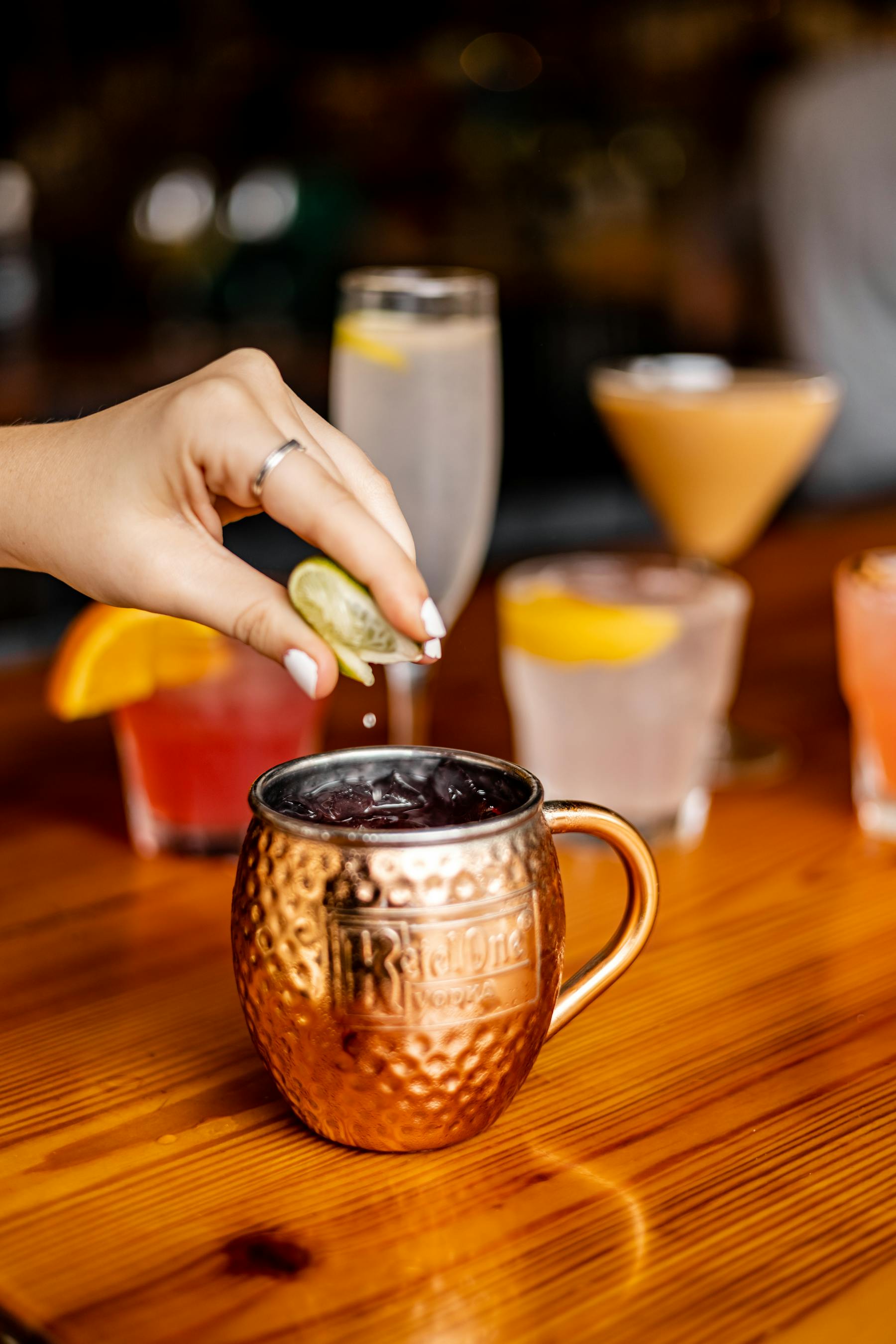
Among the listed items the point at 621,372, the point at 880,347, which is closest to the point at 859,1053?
the point at 621,372

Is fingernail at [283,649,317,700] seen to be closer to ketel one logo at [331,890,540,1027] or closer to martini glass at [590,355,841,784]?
ketel one logo at [331,890,540,1027]

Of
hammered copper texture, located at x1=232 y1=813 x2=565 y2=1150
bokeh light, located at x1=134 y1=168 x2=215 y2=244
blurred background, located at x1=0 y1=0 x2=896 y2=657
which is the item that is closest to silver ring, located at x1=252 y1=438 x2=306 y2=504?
hammered copper texture, located at x1=232 y1=813 x2=565 y2=1150

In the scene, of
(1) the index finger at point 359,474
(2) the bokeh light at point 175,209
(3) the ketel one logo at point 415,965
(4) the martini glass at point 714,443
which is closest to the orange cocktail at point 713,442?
(4) the martini glass at point 714,443

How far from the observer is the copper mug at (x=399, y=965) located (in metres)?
0.46

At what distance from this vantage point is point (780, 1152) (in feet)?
1.66

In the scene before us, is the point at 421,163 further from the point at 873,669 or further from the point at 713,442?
the point at 873,669

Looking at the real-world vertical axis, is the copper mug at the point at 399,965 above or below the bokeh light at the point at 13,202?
below

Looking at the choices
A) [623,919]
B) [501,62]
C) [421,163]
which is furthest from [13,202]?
Result: [623,919]

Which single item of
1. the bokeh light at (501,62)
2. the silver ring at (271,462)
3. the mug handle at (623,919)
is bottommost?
the mug handle at (623,919)

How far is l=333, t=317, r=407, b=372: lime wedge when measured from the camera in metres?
0.84

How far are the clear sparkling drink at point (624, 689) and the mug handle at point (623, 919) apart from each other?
275 mm

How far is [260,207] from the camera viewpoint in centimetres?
379

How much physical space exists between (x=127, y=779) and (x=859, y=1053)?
1.32ft

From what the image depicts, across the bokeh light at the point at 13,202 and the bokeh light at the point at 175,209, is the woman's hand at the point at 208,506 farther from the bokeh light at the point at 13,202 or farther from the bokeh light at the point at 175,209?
the bokeh light at the point at 175,209
